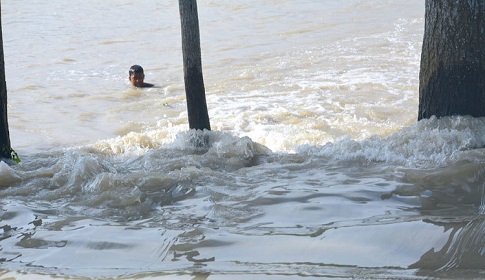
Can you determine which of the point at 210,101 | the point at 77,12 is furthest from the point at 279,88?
the point at 77,12

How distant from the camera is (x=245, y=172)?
7.59 metres

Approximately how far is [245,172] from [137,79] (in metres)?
7.12

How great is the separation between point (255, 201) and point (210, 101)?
6814 mm

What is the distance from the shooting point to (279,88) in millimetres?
13586

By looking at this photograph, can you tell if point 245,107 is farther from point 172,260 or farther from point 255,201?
point 172,260

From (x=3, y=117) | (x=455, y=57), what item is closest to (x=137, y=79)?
(x=3, y=117)

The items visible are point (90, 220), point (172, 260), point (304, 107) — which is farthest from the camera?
point (304, 107)

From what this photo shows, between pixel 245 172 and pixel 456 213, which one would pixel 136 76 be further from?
pixel 456 213

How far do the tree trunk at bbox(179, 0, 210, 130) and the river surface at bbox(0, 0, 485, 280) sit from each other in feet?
0.91

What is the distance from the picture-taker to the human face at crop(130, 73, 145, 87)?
46.6ft

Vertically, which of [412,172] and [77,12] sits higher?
[77,12]

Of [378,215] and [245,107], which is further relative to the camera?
[245,107]

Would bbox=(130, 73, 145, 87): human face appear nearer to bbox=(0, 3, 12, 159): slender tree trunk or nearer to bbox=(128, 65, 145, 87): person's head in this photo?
bbox=(128, 65, 145, 87): person's head

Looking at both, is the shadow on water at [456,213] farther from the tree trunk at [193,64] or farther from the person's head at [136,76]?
the person's head at [136,76]
